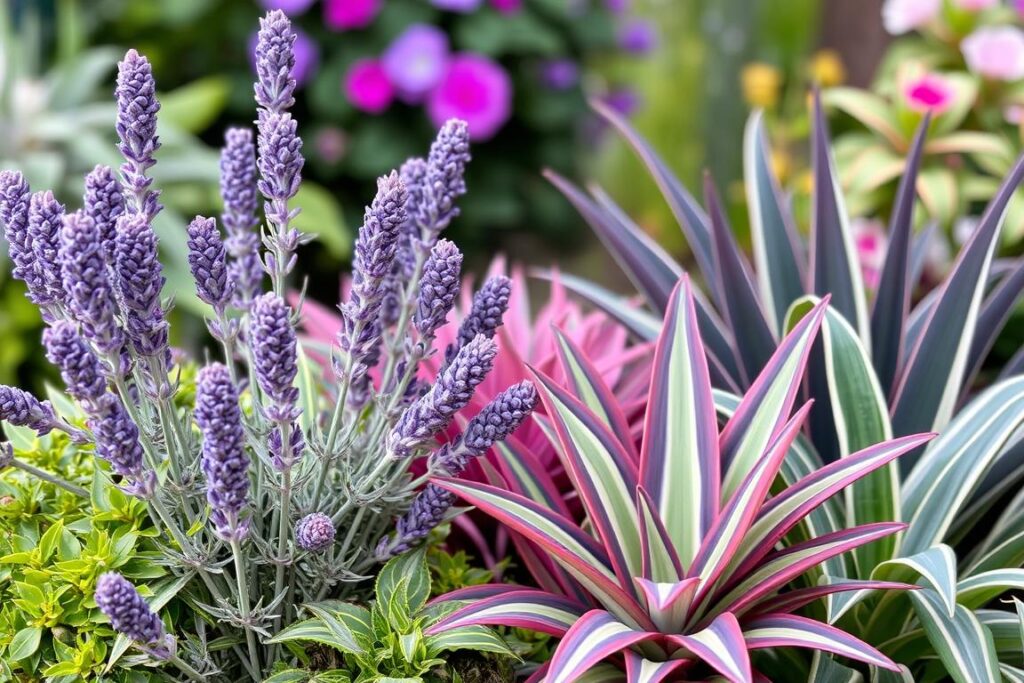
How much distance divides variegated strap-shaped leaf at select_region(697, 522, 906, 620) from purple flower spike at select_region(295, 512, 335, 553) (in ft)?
1.26

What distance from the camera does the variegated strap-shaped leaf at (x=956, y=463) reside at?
1148 mm

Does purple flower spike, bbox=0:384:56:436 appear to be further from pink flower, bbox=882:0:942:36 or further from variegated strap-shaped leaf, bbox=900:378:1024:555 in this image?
pink flower, bbox=882:0:942:36

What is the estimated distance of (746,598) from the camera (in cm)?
101

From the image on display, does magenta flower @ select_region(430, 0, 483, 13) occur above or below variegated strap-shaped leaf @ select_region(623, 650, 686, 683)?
above

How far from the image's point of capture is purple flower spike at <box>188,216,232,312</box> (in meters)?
0.96

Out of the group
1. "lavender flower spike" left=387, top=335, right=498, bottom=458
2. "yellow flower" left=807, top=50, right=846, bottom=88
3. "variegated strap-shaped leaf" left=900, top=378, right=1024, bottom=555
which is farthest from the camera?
"yellow flower" left=807, top=50, right=846, bottom=88

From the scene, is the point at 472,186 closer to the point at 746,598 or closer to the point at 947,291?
the point at 947,291

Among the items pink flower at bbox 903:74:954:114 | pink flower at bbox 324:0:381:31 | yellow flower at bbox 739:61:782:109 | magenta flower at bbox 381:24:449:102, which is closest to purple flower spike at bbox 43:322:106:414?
pink flower at bbox 903:74:954:114

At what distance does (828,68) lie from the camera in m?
3.44

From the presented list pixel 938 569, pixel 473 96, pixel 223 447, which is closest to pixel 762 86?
pixel 473 96

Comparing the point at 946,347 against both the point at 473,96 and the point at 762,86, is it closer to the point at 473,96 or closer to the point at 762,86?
the point at 473,96

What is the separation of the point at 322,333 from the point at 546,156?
225cm

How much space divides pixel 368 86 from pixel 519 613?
104 inches

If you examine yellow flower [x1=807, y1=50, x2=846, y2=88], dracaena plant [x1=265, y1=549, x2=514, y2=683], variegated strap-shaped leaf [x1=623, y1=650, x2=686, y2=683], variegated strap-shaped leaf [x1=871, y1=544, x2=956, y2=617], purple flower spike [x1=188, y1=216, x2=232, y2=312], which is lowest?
dracaena plant [x1=265, y1=549, x2=514, y2=683]
